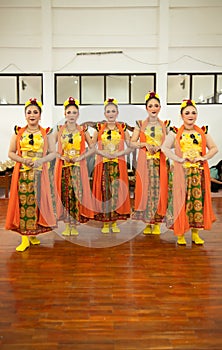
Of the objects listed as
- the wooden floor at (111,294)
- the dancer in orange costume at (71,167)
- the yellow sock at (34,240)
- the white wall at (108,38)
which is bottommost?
the wooden floor at (111,294)

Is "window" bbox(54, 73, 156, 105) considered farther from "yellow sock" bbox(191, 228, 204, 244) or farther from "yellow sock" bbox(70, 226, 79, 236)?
"yellow sock" bbox(191, 228, 204, 244)

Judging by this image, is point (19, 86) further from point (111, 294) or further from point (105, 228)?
point (111, 294)

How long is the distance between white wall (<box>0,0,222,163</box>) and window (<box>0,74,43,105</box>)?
0.44 ft

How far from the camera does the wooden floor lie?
91.7 inches

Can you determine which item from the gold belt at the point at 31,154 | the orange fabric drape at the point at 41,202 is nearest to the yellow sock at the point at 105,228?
the orange fabric drape at the point at 41,202

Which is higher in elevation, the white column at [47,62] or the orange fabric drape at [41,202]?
the white column at [47,62]

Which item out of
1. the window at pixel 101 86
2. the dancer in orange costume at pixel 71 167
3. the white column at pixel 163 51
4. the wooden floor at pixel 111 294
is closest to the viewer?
the wooden floor at pixel 111 294

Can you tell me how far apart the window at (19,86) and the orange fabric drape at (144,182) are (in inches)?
182

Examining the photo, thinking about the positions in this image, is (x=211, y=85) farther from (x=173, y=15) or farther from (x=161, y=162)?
(x=161, y=162)

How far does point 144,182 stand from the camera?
447cm

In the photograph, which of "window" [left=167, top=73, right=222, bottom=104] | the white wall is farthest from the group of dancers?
"window" [left=167, top=73, right=222, bottom=104]

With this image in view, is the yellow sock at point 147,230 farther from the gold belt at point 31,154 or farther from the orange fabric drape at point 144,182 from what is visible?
the gold belt at point 31,154

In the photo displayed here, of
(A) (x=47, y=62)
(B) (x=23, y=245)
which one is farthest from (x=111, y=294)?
(A) (x=47, y=62)

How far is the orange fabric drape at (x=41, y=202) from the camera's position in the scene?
156 inches
